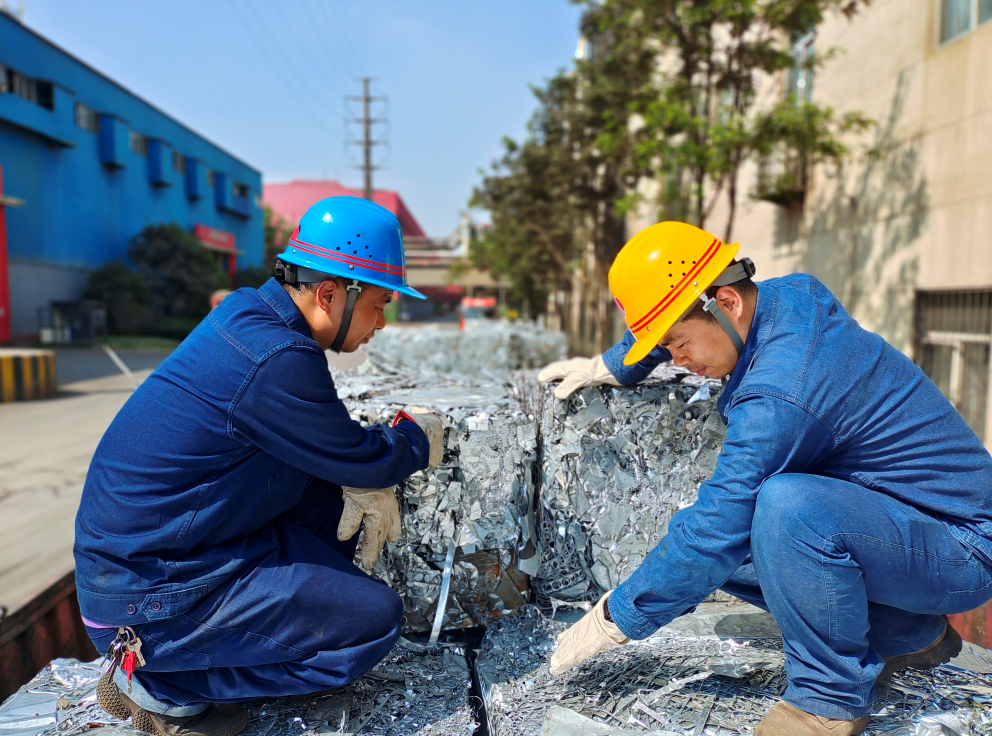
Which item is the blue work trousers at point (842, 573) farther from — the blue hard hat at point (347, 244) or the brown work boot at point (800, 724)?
the blue hard hat at point (347, 244)

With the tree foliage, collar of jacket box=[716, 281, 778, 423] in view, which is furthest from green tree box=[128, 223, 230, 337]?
collar of jacket box=[716, 281, 778, 423]

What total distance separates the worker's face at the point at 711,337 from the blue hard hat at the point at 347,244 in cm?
65

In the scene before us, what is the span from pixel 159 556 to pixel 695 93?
792 cm

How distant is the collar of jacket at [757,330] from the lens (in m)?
1.57

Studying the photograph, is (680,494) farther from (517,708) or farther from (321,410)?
(321,410)

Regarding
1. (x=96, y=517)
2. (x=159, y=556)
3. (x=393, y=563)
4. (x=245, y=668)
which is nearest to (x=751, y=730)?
(x=393, y=563)

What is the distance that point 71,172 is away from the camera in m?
21.9

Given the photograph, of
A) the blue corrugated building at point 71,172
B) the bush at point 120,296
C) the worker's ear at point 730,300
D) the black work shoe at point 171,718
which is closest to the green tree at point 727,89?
the worker's ear at point 730,300

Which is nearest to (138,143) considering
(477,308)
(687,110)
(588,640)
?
(477,308)

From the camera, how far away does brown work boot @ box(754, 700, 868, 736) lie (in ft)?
4.76

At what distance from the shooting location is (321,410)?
1530mm

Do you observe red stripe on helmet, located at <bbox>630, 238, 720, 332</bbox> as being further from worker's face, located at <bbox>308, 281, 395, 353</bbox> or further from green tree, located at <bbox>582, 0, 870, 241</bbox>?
green tree, located at <bbox>582, 0, 870, 241</bbox>

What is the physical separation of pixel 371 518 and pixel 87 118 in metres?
27.1

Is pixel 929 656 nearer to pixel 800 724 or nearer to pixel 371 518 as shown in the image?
pixel 800 724
